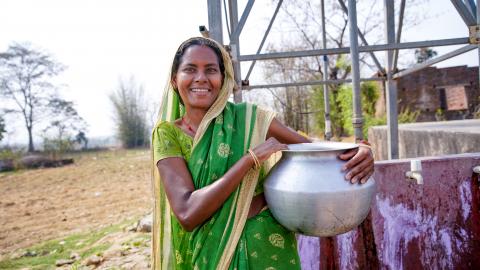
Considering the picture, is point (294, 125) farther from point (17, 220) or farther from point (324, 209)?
point (324, 209)

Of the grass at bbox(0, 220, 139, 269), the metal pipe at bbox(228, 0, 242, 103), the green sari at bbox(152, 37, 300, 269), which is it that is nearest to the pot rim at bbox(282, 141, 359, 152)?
the green sari at bbox(152, 37, 300, 269)

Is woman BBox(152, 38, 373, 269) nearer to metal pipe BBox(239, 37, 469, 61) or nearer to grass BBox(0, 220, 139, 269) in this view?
metal pipe BBox(239, 37, 469, 61)

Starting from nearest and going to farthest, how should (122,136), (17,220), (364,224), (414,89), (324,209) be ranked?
(324,209)
(364,224)
(17,220)
(414,89)
(122,136)

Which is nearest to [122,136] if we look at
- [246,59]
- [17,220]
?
[17,220]

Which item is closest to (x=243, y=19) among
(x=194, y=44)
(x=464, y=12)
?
(x=194, y=44)

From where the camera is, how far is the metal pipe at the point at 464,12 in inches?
107

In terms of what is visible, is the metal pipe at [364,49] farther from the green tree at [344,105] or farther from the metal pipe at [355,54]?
the green tree at [344,105]

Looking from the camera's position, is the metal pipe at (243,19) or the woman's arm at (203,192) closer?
the woman's arm at (203,192)

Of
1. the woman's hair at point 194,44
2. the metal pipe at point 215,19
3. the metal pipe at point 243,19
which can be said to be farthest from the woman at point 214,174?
the metal pipe at point 243,19

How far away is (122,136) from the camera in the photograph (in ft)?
119

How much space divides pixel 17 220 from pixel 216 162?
300 inches

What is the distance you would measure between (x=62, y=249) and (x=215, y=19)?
417cm

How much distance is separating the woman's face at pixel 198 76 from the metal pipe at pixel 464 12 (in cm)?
236

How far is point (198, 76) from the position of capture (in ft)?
4.24
